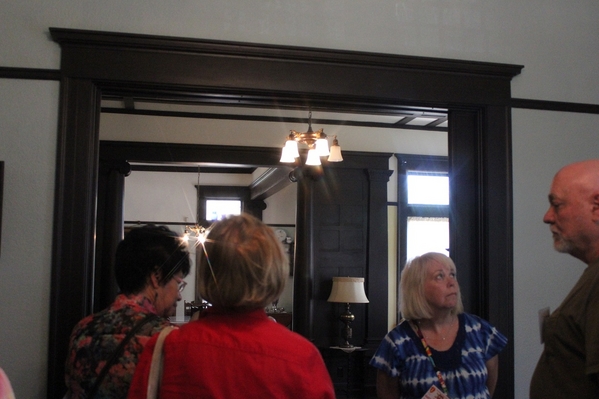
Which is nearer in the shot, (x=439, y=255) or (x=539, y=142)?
(x=439, y=255)

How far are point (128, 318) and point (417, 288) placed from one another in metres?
1.24

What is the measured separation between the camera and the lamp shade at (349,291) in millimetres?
7066

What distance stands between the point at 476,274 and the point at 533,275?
299 millimetres

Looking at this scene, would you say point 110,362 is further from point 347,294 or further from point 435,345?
point 347,294

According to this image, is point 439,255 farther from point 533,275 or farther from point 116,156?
point 116,156

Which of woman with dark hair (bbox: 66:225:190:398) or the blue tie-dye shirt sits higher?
woman with dark hair (bbox: 66:225:190:398)

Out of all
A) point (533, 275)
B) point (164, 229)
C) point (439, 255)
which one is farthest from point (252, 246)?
point (533, 275)

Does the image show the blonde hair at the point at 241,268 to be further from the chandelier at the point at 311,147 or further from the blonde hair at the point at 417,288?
the chandelier at the point at 311,147

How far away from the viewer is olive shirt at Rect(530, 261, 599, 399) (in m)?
1.54

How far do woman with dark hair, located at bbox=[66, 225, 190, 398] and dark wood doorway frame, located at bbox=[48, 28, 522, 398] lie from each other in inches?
34.8

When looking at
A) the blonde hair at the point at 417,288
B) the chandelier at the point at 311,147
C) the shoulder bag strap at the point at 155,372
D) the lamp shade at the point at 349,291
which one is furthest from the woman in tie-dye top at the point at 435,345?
the lamp shade at the point at 349,291

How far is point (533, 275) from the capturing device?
10.6 feet

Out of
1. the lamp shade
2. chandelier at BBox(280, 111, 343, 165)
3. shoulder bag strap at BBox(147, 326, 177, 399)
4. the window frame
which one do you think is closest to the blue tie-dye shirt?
shoulder bag strap at BBox(147, 326, 177, 399)

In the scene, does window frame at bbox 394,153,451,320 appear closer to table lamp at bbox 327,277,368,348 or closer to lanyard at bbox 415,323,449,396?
table lamp at bbox 327,277,368,348
